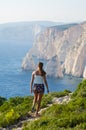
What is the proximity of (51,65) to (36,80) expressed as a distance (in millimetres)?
118993

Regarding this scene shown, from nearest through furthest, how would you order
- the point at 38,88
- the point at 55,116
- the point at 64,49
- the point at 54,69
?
1. the point at 55,116
2. the point at 38,88
3. the point at 54,69
4. the point at 64,49

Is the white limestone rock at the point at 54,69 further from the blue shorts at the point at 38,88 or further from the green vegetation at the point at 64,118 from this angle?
the green vegetation at the point at 64,118

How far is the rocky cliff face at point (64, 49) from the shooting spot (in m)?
132

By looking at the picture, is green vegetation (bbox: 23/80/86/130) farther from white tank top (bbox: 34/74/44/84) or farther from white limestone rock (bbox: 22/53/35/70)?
white limestone rock (bbox: 22/53/35/70)

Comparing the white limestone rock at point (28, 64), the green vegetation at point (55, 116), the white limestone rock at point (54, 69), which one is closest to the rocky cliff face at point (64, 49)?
the white limestone rock at point (54, 69)

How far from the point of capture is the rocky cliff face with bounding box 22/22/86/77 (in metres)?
132

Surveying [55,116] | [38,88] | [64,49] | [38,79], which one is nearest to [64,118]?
→ [55,116]

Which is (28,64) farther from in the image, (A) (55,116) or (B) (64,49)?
(A) (55,116)

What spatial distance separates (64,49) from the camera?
6417 inches

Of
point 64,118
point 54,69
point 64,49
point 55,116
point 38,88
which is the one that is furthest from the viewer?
point 64,49

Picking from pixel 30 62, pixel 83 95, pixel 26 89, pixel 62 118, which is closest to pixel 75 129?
pixel 62 118

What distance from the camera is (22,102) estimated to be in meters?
16.0

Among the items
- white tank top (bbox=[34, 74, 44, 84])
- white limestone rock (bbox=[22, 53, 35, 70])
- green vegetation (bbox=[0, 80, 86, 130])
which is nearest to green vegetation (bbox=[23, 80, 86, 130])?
green vegetation (bbox=[0, 80, 86, 130])

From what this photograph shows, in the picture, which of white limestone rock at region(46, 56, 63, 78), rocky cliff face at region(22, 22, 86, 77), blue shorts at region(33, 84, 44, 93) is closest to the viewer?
blue shorts at region(33, 84, 44, 93)
